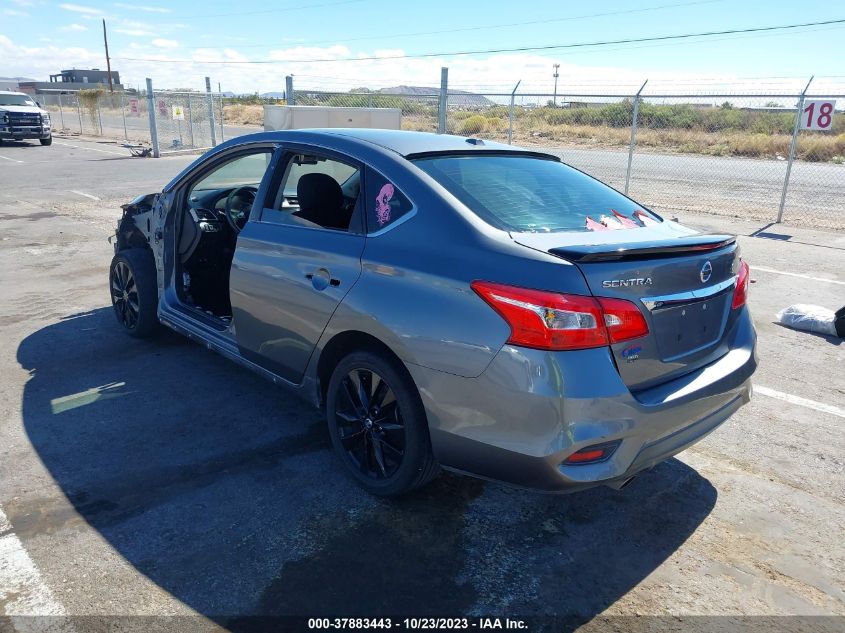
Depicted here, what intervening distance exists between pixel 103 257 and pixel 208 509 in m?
6.15

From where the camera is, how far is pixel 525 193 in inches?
131

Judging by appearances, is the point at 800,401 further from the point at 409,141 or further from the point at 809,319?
the point at 409,141

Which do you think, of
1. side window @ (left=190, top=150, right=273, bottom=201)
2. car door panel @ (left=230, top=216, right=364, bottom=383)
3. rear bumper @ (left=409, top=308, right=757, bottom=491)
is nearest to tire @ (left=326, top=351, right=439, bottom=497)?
rear bumper @ (left=409, top=308, right=757, bottom=491)

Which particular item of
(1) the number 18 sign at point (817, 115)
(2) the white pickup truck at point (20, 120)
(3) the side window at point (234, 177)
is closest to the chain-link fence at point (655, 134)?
(1) the number 18 sign at point (817, 115)

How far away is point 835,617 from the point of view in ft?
8.32

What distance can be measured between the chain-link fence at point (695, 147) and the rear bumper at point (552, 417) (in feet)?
33.6

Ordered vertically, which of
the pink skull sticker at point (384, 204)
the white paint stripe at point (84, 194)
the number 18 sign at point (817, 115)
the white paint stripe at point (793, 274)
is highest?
the number 18 sign at point (817, 115)

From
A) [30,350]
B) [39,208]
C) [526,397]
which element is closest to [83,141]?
[39,208]

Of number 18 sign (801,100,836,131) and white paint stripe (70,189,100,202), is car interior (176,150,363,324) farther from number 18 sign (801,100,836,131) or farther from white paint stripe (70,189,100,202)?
number 18 sign (801,100,836,131)

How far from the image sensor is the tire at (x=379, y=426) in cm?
293

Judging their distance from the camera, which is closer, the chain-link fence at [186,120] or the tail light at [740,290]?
the tail light at [740,290]

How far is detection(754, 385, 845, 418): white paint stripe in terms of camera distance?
4.34 meters

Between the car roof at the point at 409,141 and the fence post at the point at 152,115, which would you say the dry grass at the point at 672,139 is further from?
the car roof at the point at 409,141

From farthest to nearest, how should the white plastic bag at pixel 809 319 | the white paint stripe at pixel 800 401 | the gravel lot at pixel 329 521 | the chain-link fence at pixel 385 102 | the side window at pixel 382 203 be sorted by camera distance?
the chain-link fence at pixel 385 102, the white plastic bag at pixel 809 319, the white paint stripe at pixel 800 401, the side window at pixel 382 203, the gravel lot at pixel 329 521
